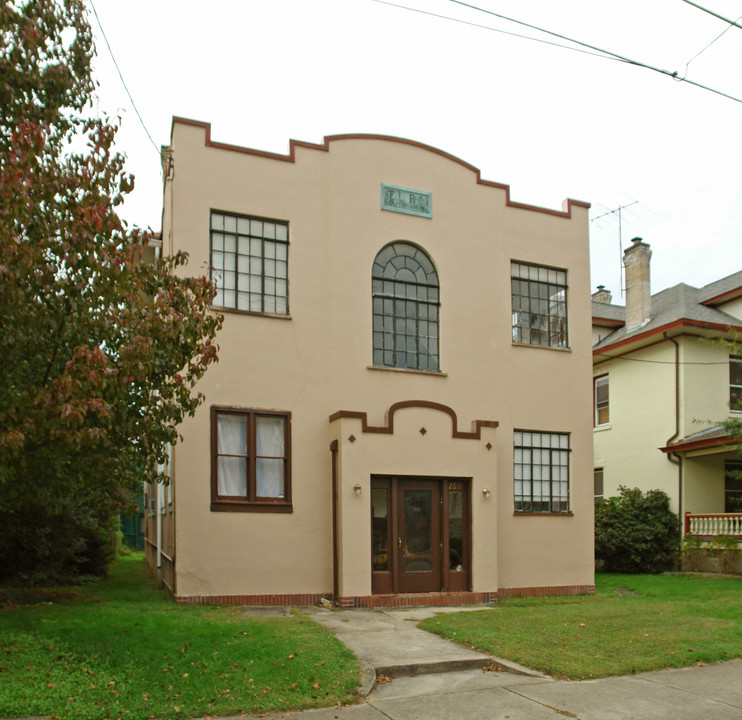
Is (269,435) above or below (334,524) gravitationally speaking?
above

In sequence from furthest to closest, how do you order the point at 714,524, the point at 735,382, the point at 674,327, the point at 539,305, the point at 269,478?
the point at 735,382 < the point at 674,327 < the point at 714,524 < the point at 539,305 < the point at 269,478

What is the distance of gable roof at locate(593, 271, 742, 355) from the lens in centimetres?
2370

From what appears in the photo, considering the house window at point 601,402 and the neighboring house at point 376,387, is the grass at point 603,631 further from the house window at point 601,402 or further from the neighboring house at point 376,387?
the house window at point 601,402

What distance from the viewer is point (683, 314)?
24.9 m

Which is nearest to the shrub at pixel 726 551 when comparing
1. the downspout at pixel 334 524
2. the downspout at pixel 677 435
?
the downspout at pixel 677 435

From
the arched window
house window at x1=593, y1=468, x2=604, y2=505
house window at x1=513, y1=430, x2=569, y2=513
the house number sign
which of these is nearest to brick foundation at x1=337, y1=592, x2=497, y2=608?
house window at x1=513, y1=430, x2=569, y2=513

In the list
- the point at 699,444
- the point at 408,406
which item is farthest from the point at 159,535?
the point at 699,444

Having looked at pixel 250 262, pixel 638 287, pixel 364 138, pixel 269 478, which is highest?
pixel 364 138

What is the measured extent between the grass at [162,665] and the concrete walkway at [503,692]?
0.39 m

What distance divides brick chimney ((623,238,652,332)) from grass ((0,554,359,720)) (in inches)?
741

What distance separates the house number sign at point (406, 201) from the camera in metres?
16.2

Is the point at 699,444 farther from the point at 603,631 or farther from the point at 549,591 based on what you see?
the point at 603,631

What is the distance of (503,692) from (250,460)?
7.17 meters

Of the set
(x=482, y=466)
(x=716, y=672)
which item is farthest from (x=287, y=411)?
(x=716, y=672)
